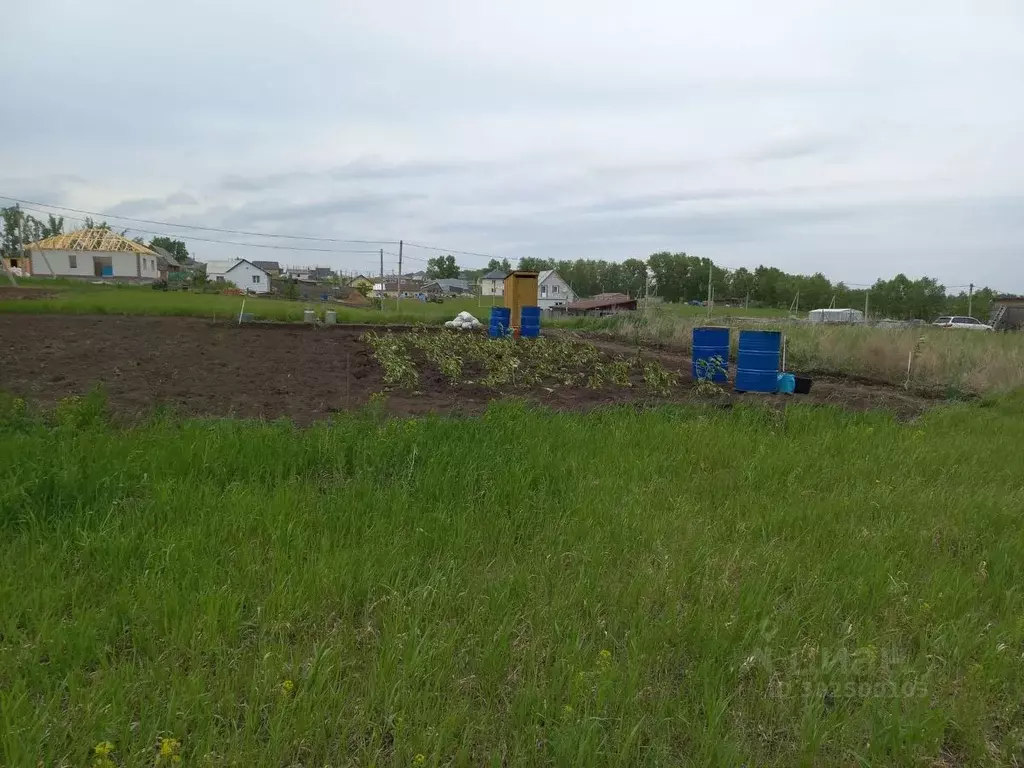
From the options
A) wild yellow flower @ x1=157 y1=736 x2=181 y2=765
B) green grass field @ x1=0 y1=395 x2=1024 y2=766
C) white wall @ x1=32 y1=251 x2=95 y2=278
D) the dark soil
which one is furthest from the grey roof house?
wild yellow flower @ x1=157 y1=736 x2=181 y2=765

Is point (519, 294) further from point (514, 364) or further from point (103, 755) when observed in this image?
point (103, 755)

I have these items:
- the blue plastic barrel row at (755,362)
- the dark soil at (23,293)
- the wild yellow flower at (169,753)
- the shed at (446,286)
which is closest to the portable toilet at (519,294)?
the blue plastic barrel row at (755,362)

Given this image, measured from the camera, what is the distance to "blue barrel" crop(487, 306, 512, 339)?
16891mm

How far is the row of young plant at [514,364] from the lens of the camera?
9234 millimetres

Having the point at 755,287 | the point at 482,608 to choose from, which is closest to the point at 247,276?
the point at 755,287

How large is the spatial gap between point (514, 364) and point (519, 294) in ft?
26.7

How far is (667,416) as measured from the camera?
7023 mm

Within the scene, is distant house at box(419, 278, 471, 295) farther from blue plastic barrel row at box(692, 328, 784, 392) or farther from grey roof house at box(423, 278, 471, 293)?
blue plastic barrel row at box(692, 328, 784, 392)

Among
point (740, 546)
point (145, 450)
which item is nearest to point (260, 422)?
point (145, 450)

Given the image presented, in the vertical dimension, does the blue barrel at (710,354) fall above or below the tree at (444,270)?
below

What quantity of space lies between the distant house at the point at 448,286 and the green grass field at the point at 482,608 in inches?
2909

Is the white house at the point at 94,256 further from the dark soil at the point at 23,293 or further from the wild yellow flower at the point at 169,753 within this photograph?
the wild yellow flower at the point at 169,753

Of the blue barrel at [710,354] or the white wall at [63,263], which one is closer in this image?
the blue barrel at [710,354]

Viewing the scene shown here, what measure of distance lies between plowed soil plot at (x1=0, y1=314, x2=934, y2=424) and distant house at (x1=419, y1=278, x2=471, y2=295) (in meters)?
65.5
